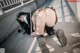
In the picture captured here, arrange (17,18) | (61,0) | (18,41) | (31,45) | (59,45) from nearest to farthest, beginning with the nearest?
(59,45) → (31,45) → (18,41) → (17,18) → (61,0)

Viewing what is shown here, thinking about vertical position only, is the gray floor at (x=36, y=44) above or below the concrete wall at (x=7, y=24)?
below

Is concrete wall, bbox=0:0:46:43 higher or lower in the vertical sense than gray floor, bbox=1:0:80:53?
higher

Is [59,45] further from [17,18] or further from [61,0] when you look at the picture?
[61,0]

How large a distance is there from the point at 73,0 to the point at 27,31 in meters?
2.39

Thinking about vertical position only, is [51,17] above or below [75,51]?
above

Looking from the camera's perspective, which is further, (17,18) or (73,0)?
(73,0)

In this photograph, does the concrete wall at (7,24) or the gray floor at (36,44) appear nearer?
the gray floor at (36,44)

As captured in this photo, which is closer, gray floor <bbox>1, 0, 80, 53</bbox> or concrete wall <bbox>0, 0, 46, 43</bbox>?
gray floor <bbox>1, 0, 80, 53</bbox>

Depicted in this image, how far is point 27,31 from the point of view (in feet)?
8.07

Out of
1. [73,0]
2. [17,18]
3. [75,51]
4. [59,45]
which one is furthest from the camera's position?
[73,0]

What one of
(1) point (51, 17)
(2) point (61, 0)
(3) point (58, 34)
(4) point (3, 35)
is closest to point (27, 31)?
(4) point (3, 35)

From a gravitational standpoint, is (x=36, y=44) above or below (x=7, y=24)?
below

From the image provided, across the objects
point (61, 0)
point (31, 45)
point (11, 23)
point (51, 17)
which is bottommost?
point (61, 0)

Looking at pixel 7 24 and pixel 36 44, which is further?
pixel 7 24
